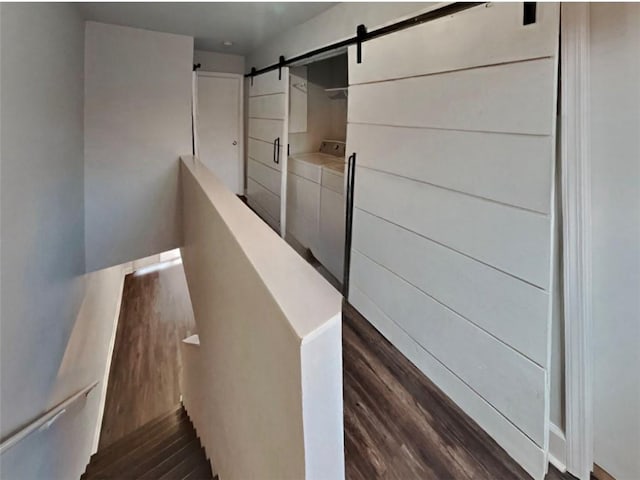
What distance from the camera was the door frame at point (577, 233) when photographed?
121 centimetres

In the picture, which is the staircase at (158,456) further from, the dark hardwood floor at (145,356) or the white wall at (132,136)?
the white wall at (132,136)

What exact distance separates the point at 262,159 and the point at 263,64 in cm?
121

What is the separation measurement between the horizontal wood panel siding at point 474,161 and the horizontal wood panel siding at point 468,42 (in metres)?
0.30

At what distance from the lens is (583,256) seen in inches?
51.1

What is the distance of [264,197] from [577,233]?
397 centimetres

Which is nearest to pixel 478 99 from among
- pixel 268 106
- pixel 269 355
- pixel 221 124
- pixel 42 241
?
pixel 269 355

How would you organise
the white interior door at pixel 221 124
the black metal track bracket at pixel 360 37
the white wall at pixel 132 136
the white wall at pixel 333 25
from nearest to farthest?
the white wall at pixel 333 25, the black metal track bracket at pixel 360 37, the white wall at pixel 132 136, the white interior door at pixel 221 124

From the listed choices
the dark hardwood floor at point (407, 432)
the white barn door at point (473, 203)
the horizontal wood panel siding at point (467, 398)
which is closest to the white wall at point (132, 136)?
the white barn door at point (473, 203)

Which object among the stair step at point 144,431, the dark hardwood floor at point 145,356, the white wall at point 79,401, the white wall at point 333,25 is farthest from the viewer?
the dark hardwood floor at point 145,356

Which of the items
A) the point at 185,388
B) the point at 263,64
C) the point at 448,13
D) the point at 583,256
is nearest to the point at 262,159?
the point at 263,64

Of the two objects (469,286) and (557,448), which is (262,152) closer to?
(469,286)

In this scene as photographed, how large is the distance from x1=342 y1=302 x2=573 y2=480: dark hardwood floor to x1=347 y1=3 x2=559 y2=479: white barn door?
0.07m

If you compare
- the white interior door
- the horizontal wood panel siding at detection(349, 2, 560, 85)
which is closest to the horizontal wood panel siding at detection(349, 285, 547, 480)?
the horizontal wood panel siding at detection(349, 2, 560, 85)

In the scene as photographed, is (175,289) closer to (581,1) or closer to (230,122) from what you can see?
(230,122)
